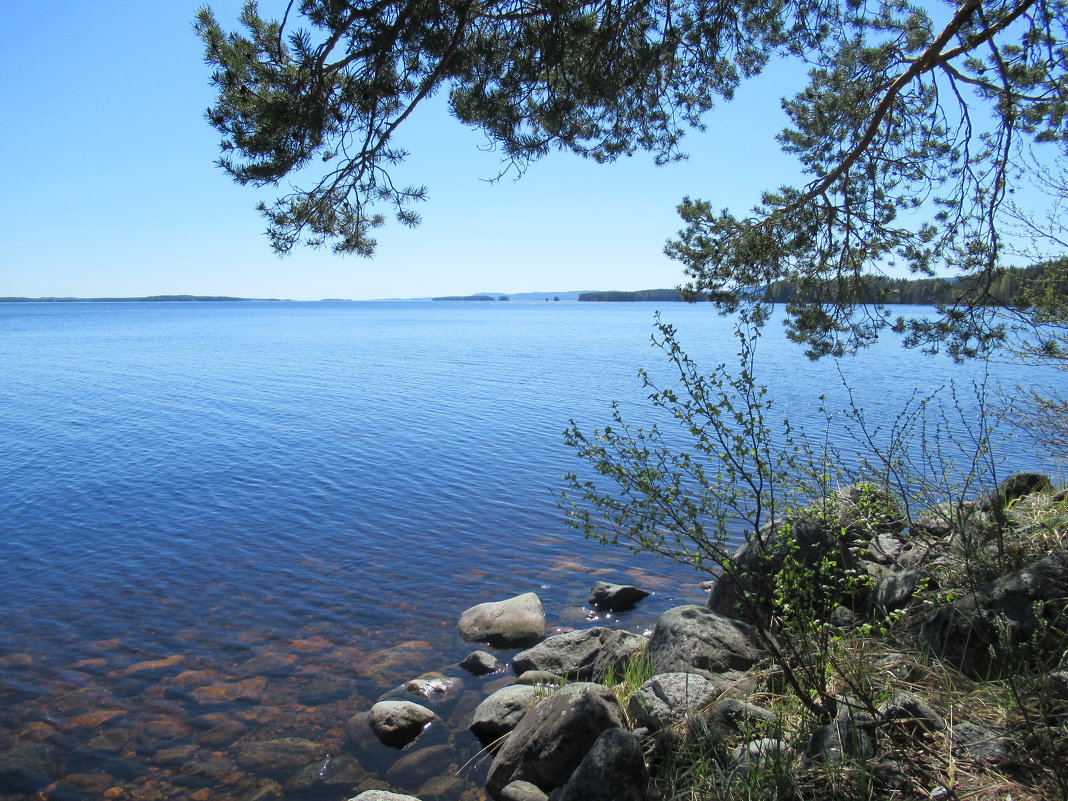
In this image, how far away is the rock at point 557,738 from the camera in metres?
5.72

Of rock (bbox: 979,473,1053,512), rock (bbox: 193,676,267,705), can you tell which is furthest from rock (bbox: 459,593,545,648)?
rock (bbox: 979,473,1053,512)

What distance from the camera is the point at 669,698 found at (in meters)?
5.65

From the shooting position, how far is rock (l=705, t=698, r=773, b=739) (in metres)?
5.02

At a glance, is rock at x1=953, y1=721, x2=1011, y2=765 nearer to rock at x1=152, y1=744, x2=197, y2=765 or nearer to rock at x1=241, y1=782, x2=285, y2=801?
rock at x1=241, y1=782, x2=285, y2=801

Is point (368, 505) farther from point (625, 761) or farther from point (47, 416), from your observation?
point (47, 416)

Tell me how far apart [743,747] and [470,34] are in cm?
726

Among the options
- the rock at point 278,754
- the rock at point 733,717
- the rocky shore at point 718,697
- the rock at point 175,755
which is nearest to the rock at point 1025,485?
the rocky shore at point 718,697

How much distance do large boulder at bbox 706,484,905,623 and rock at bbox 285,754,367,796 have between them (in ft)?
12.5

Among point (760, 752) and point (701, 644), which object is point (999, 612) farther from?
point (701, 644)

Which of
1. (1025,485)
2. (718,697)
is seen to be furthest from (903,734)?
(1025,485)

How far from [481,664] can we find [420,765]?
1.80 m

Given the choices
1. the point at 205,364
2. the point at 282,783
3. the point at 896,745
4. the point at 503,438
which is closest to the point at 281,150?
the point at 282,783

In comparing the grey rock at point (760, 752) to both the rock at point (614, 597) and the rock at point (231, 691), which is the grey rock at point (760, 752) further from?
the rock at point (231, 691)

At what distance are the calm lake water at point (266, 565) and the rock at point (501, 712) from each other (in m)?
0.16
